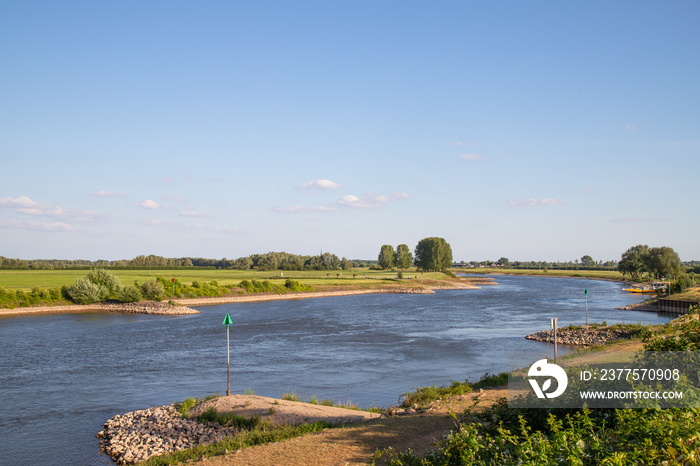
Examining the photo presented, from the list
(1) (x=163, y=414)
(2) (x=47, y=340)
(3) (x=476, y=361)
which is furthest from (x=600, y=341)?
(2) (x=47, y=340)

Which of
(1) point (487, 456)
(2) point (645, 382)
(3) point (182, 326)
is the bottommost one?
(3) point (182, 326)

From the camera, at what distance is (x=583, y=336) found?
34.6 meters

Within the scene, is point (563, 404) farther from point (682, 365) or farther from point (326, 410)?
point (326, 410)

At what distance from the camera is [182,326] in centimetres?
4634

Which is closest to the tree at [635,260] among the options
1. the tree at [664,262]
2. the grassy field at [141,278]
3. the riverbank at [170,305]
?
the tree at [664,262]

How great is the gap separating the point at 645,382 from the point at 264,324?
41089mm

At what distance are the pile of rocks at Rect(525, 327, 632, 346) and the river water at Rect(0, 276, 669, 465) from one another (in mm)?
1628

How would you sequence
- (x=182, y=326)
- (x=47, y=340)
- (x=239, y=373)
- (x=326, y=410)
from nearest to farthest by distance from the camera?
(x=326, y=410)
(x=239, y=373)
(x=47, y=340)
(x=182, y=326)

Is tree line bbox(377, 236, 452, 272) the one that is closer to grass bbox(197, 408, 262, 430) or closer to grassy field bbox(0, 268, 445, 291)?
grassy field bbox(0, 268, 445, 291)

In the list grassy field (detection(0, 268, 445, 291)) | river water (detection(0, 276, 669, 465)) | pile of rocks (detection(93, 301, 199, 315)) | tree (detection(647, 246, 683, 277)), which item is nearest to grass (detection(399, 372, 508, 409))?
river water (detection(0, 276, 669, 465))

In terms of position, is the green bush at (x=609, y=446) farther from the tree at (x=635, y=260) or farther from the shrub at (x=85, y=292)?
the tree at (x=635, y=260)

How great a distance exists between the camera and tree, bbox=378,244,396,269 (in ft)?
608

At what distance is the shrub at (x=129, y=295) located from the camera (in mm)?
62750

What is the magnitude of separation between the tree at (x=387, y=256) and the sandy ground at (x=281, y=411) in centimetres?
16840
